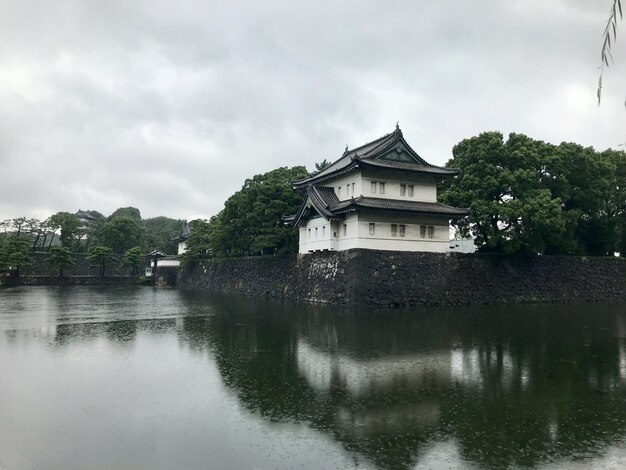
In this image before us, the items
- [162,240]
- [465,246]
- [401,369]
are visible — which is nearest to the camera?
[401,369]

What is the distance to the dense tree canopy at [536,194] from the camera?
106ft

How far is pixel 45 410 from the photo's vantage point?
30.8 feet

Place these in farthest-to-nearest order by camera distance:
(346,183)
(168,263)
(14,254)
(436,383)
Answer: (168,263), (14,254), (346,183), (436,383)

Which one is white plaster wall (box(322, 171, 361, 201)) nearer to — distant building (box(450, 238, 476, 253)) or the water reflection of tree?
the water reflection of tree

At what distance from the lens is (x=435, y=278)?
31359mm

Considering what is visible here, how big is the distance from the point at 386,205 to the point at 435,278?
6024 millimetres

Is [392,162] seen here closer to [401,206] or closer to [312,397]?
[401,206]

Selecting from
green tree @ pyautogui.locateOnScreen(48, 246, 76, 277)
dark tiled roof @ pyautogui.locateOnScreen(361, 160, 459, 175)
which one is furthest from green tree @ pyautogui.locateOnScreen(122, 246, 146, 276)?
dark tiled roof @ pyautogui.locateOnScreen(361, 160, 459, 175)

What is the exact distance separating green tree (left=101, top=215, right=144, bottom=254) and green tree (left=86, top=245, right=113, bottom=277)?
749 centimetres

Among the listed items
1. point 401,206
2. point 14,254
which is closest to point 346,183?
point 401,206

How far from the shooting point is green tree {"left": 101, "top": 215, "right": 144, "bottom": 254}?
73.6 meters

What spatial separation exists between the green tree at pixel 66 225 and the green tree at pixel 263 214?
30236 millimetres

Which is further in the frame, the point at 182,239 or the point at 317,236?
the point at 182,239

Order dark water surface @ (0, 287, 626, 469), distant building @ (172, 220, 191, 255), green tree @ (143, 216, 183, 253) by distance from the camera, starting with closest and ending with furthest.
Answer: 1. dark water surface @ (0, 287, 626, 469)
2. distant building @ (172, 220, 191, 255)
3. green tree @ (143, 216, 183, 253)
